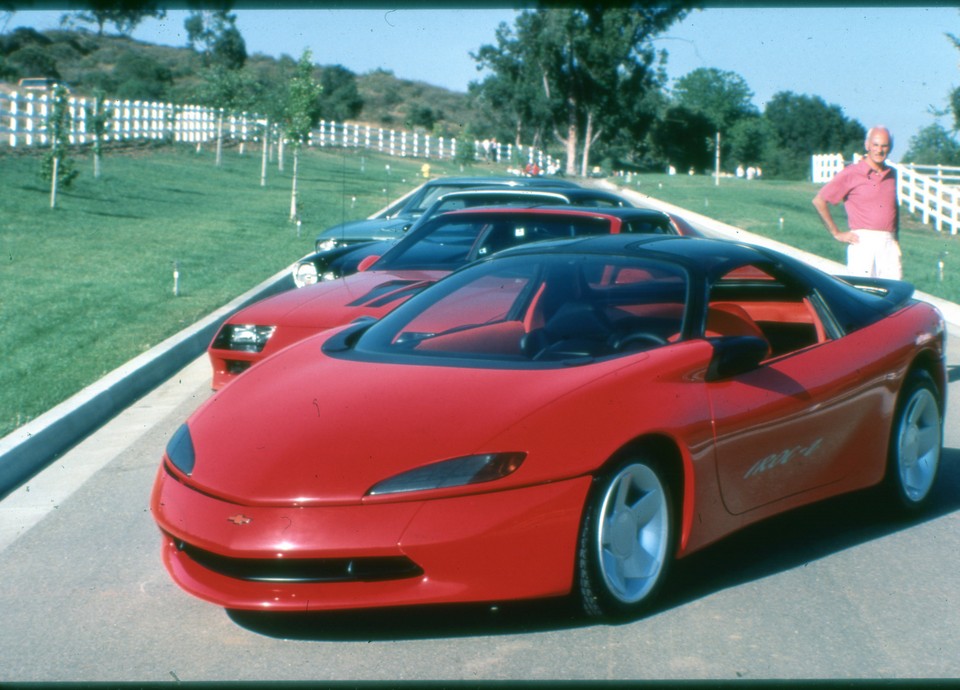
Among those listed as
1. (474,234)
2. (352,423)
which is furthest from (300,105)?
(352,423)

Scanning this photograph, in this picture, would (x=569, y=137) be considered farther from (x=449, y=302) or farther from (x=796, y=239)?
(x=449, y=302)

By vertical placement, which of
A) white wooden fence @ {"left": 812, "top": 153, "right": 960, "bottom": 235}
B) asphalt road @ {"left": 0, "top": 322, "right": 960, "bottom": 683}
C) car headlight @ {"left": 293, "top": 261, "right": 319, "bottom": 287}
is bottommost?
asphalt road @ {"left": 0, "top": 322, "right": 960, "bottom": 683}

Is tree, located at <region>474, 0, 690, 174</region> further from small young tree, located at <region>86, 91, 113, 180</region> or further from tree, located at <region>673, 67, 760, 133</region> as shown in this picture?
small young tree, located at <region>86, 91, 113, 180</region>

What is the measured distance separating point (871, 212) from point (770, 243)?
16.7m

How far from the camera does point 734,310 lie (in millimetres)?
5770

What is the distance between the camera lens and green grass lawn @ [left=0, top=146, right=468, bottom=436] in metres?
10.4

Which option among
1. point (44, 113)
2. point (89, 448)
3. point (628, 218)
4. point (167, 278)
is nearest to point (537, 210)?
point (628, 218)

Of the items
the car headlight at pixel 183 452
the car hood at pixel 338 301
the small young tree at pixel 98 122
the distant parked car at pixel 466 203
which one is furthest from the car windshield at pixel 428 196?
the small young tree at pixel 98 122

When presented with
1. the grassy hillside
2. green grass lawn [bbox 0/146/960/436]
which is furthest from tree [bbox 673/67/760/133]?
green grass lawn [bbox 0/146/960/436]

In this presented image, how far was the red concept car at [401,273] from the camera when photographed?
8.21 meters

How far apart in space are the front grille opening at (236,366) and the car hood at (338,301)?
26 centimetres

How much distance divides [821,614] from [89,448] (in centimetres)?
460

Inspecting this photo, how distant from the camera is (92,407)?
838cm

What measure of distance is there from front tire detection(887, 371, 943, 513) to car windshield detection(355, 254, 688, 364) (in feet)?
4.62
